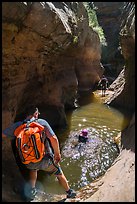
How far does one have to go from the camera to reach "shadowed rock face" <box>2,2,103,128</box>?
6611mm

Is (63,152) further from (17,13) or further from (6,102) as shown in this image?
(17,13)

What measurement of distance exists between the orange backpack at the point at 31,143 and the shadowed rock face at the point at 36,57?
194 cm

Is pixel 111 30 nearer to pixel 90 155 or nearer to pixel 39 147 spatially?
pixel 90 155

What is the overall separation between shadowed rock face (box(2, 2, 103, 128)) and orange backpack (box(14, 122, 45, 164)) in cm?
194

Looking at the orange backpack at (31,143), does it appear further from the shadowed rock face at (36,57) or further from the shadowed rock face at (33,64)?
the shadowed rock face at (36,57)

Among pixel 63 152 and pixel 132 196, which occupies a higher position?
pixel 132 196

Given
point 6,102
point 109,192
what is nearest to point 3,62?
point 6,102

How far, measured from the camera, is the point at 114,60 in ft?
97.4

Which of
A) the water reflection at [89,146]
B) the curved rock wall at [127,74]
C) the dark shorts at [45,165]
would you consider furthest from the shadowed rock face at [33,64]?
the curved rock wall at [127,74]

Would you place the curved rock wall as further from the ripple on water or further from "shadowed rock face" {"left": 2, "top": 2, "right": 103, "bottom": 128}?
the ripple on water

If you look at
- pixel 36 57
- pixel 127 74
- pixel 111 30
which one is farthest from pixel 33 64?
pixel 111 30

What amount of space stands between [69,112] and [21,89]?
5.82m

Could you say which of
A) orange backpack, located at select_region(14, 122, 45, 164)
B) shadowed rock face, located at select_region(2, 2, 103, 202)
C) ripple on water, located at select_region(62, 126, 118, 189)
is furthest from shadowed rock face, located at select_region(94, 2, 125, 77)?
orange backpack, located at select_region(14, 122, 45, 164)

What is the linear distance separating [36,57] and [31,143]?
449 cm
